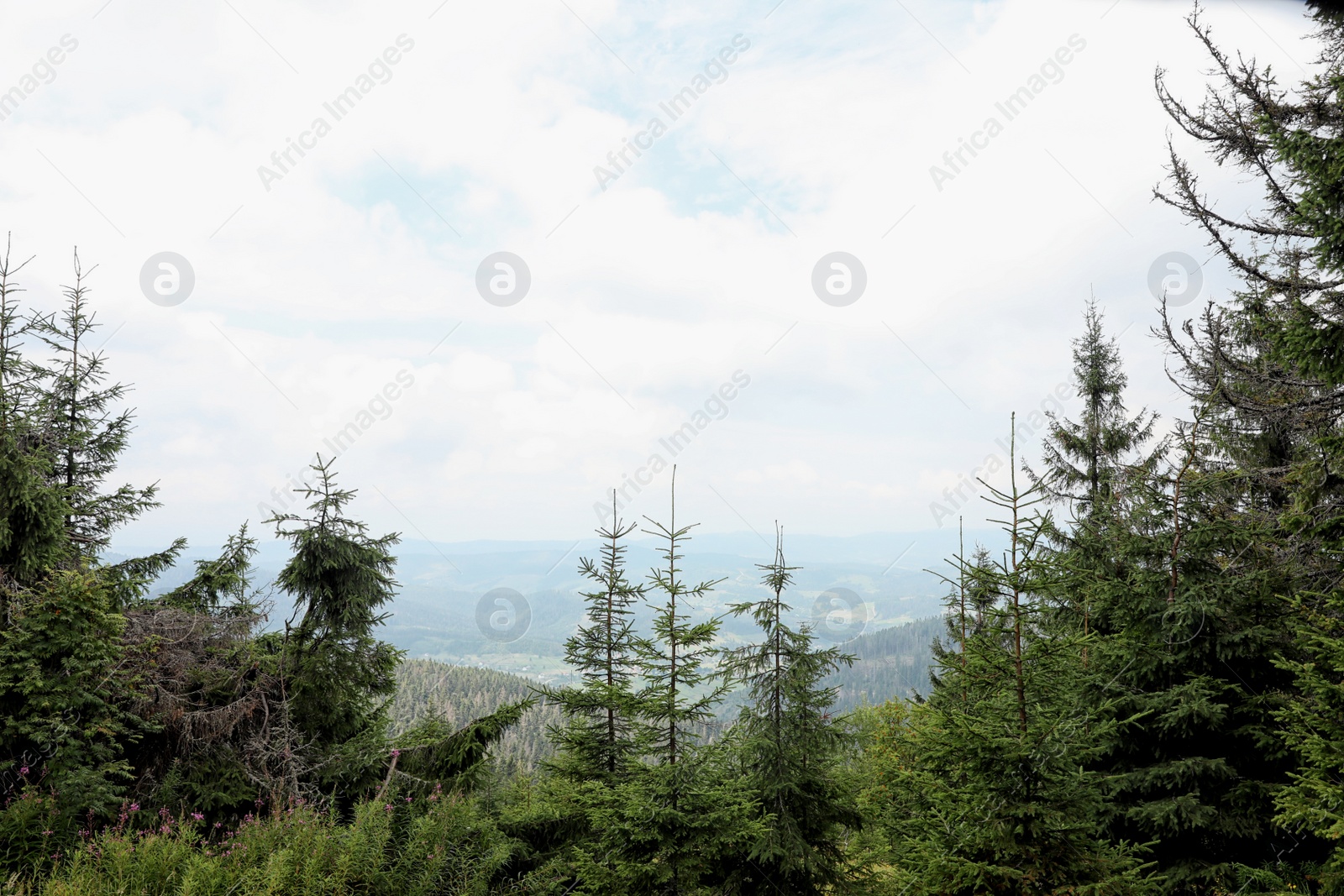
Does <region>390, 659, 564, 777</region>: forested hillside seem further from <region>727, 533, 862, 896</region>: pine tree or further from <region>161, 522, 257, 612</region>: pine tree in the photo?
A: <region>727, 533, 862, 896</region>: pine tree

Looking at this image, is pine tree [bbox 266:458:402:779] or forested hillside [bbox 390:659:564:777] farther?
forested hillside [bbox 390:659:564:777]

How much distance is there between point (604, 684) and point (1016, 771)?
4705mm

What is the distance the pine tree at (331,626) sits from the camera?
9953mm

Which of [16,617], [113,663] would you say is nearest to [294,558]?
[113,663]

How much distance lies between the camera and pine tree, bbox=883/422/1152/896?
14.7 ft

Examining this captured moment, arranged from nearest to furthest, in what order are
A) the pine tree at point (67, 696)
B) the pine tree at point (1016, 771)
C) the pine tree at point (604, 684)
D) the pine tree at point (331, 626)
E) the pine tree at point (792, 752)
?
the pine tree at point (1016, 771) < the pine tree at point (67, 696) < the pine tree at point (792, 752) < the pine tree at point (604, 684) < the pine tree at point (331, 626)

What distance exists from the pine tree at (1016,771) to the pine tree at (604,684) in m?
Result: 3.82

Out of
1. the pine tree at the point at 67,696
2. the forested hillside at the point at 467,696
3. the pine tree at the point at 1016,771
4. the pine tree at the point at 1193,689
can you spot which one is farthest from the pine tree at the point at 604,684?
the forested hillside at the point at 467,696

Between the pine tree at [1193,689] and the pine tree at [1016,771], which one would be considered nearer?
the pine tree at [1016,771]

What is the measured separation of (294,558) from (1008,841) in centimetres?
994

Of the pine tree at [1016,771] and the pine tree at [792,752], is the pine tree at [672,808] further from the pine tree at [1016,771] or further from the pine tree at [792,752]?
the pine tree at [1016,771]

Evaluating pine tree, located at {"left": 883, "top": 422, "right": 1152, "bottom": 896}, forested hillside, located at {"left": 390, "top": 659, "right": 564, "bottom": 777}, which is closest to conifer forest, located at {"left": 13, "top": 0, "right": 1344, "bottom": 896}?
pine tree, located at {"left": 883, "top": 422, "right": 1152, "bottom": 896}

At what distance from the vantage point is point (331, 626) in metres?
10.3

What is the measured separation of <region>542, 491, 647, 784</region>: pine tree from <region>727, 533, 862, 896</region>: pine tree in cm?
142
